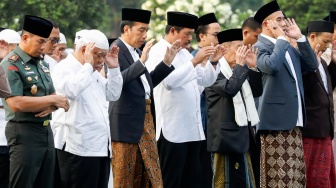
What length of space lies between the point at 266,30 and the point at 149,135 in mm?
1830

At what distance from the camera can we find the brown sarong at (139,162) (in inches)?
382

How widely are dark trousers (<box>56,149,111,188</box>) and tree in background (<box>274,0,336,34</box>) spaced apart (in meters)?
14.9

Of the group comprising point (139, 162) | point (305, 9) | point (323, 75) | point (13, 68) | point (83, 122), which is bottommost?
point (139, 162)

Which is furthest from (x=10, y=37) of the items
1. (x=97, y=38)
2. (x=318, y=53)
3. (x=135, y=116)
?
(x=318, y=53)

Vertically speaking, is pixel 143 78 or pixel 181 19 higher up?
pixel 181 19

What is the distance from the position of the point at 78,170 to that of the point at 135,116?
1078mm

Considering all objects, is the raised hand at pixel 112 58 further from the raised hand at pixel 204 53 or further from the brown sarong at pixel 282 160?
the brown sarong at pixel 282 160

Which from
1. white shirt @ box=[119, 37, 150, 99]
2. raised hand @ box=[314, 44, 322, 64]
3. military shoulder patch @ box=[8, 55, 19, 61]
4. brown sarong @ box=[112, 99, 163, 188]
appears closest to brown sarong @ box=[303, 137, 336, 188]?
raised hand @ box=[314, 44, 322, 64]

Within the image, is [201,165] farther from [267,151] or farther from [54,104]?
[54,104]

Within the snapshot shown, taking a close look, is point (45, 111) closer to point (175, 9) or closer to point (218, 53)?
point (218, 53)

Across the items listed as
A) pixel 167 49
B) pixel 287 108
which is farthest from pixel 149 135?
pixel 287 108

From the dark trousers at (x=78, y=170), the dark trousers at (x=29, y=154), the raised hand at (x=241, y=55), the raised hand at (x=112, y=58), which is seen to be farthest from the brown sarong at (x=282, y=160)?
the dark trousers at (x=29, y=154)

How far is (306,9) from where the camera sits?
24203 millimetres

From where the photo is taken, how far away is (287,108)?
10.4m
